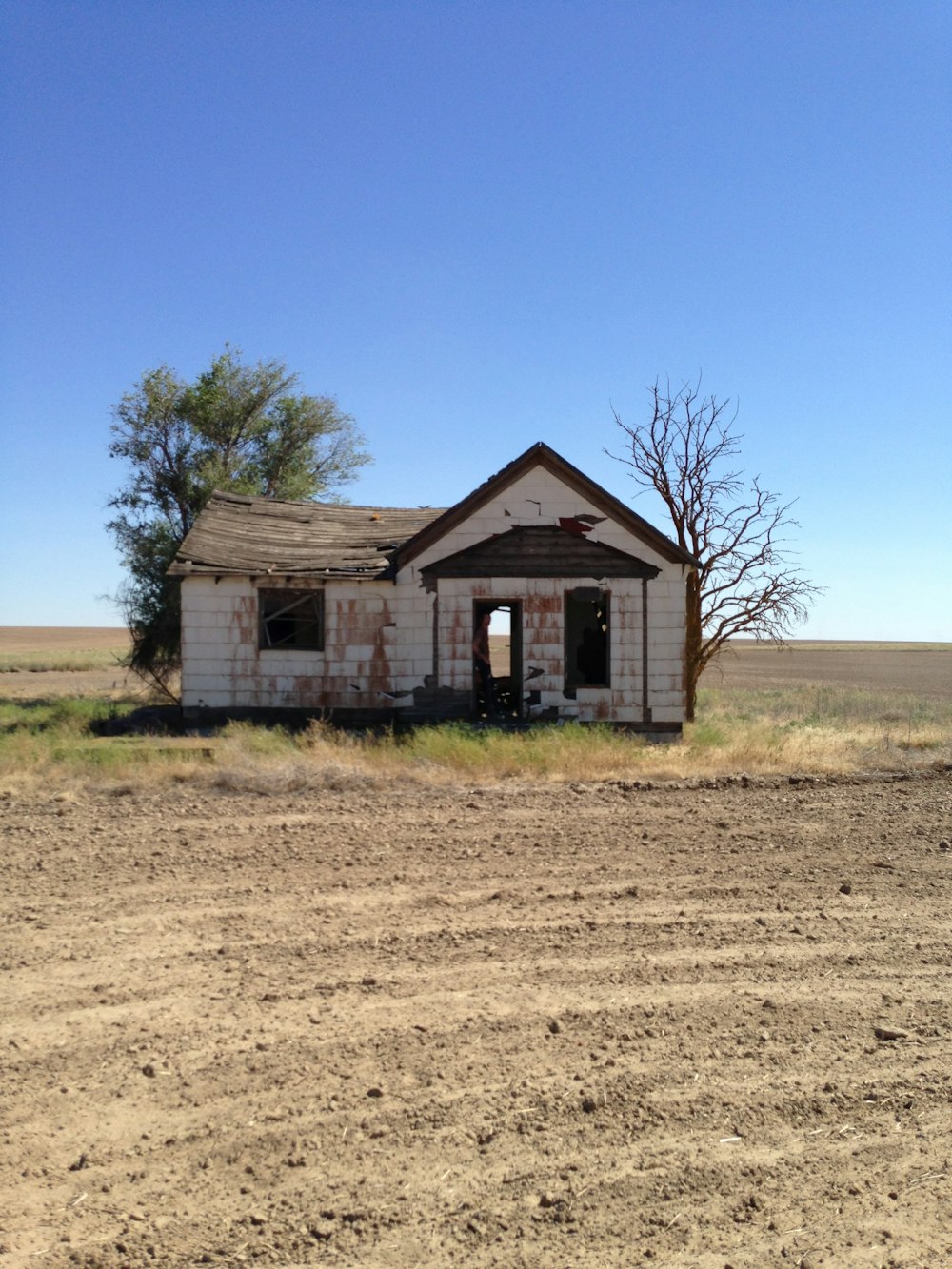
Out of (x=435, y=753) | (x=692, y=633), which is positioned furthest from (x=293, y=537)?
(x=692, y=633)

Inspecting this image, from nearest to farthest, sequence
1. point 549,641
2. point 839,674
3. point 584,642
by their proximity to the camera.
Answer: point 549,641
point 584,642
point 839,674

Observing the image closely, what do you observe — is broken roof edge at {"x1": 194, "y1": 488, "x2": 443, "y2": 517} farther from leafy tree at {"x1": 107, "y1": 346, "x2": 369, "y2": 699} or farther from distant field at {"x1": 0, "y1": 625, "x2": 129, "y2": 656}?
distant field at {"x1": 0, "y1": 625, "x2": 129, "y2": 656}

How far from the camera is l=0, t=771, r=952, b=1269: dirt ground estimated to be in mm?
3580

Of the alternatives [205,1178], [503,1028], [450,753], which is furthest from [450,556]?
[205,1178]

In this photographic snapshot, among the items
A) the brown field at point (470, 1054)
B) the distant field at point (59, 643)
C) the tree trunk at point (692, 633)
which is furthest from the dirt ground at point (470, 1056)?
the distant field at point (59, 643)

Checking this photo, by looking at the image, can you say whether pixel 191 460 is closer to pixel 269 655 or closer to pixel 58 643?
pixel 269 655

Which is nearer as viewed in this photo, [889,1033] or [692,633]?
[889,1033]

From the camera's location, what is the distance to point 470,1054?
470cm

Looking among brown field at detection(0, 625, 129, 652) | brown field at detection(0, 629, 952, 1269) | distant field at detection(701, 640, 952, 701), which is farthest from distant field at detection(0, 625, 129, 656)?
brown field at detection(0, 629, 952, 1269)

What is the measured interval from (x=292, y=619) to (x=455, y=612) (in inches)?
110

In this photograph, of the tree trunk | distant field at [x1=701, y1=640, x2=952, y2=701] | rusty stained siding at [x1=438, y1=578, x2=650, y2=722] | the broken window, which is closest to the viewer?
rusty stained siding at [x1=438, y1=578, x2=650, y2=722]

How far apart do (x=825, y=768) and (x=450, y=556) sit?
6.38 metres

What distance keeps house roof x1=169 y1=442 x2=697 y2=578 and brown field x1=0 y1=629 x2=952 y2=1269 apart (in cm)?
852

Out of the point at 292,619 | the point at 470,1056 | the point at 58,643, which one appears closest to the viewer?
the point at 470,1056
